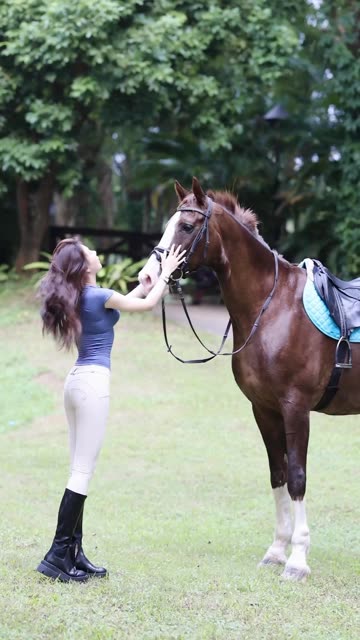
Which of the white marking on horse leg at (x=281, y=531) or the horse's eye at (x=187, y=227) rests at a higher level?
the horse's eye at (x=187, y=227)

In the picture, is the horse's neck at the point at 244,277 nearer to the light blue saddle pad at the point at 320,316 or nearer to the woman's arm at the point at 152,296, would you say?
the light blue saddle pad at the point at 320,316

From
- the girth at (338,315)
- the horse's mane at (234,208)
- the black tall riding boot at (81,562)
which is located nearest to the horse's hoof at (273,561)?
the girth at (338,315)

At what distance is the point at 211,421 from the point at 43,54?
6.93 metres

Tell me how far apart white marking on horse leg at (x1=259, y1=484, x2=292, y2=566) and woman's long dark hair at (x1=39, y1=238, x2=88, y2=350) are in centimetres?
188

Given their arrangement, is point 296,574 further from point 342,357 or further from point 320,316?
point 320,316

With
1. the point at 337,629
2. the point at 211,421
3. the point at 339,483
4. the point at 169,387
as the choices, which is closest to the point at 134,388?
the point at 169,387

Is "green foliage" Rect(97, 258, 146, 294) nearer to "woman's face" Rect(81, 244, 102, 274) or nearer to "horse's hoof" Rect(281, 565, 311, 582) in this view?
"horse's hoof" Rect(281, 565, 311, 582)

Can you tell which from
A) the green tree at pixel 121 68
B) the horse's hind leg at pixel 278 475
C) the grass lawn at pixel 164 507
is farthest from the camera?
the green tree at pixel 121 68

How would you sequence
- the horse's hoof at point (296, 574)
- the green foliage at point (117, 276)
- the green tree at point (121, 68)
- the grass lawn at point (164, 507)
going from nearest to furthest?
the grass lawn at point (164, 507), the horse's hoof at point (296, 574), the green tree at point (121, 68), the green foliage at point (117, 276)

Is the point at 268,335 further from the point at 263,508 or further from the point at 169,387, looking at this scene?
the point at 169,387

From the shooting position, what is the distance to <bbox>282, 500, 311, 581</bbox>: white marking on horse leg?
5.24 m

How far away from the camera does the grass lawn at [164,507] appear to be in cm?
416

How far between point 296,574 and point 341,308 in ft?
5.26

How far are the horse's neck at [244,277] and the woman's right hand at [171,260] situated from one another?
43cm
